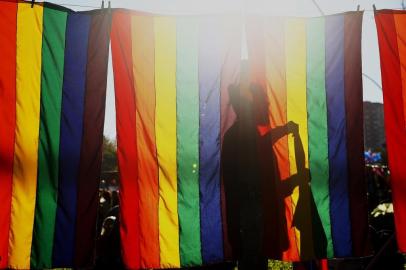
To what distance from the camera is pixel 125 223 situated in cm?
447

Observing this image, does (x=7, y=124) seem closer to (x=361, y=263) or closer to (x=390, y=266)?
(x=361, y=263)

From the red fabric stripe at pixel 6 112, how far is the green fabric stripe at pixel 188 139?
1866mm

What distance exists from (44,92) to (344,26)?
11.9 feet

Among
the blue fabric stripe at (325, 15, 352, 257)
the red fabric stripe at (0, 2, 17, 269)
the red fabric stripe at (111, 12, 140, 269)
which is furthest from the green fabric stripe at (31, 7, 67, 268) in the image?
the blue fabric stripe at (325, 15, 352, 257)

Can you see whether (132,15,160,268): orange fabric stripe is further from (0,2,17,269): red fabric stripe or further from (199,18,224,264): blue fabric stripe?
(0,2,17,269): red fabric stripe

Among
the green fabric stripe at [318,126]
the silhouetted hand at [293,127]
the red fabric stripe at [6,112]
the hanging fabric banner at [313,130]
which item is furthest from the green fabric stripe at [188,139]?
the red fabric stripe at [6,112]

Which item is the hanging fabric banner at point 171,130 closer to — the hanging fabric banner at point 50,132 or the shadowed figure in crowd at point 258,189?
the shadowed figure in crowd at point 258,189

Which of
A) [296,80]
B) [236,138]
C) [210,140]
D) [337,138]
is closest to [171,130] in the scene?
[210,140]

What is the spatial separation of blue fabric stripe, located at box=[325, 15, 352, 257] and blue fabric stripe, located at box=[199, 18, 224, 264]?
4.36 ft

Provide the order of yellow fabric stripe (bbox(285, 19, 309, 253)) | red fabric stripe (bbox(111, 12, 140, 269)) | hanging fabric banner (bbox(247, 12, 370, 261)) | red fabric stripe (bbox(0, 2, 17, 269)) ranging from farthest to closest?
yellow fabric stripe (bbox(285, 19, 309, 253)) → hanging fabric banner (bbox(247, 12, 370, 261)) → red fabric stripe (bbox(111, 12, 140, 269)) → red fabric stripe (bbox(0, 2, 17, 269))

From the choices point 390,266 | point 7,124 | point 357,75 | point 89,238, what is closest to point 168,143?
point 89,238

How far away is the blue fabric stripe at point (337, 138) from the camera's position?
458cm

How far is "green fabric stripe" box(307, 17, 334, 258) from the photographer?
4.59 metres

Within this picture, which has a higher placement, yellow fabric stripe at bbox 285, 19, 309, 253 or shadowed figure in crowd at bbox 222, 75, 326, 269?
yellow fabric stripe at bbox 285, 19, 309, 253
